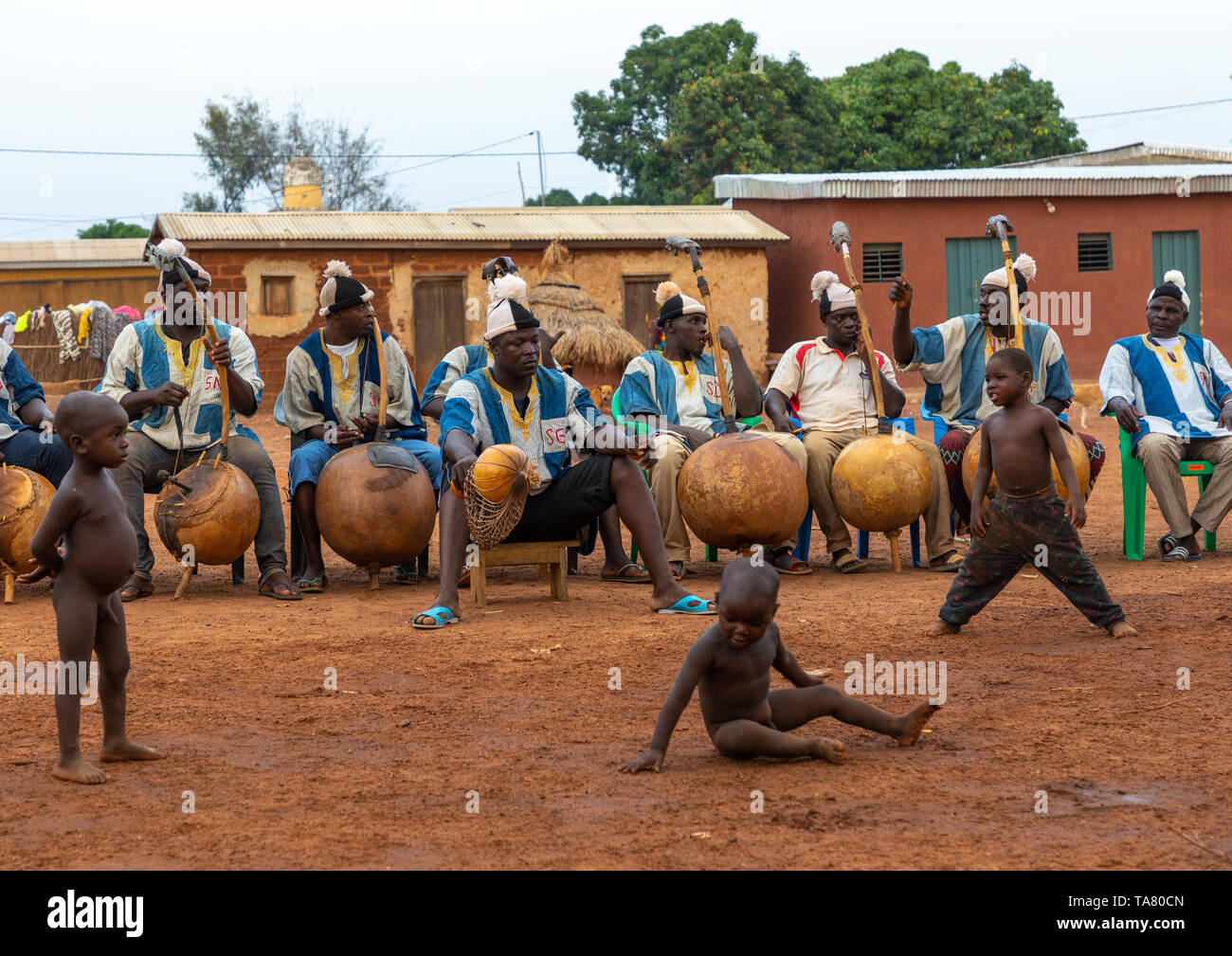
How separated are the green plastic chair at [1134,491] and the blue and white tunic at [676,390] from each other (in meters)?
2.59

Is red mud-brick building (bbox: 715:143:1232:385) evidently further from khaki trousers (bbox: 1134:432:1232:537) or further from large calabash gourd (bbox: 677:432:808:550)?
large calabash gourd (bbox: 677:432:808:550)

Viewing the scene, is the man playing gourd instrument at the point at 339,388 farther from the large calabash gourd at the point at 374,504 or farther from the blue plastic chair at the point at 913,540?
the blue plastic chair at the point at 913,540

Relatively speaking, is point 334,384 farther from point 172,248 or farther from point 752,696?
point 752,696

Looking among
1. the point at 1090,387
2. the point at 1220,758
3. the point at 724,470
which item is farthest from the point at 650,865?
the point at 1090,387

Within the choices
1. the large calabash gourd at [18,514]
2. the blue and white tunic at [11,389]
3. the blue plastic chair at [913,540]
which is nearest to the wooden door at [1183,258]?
the blue plastic chair at [913,540]

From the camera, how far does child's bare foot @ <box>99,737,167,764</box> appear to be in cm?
482

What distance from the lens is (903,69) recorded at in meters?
35.1

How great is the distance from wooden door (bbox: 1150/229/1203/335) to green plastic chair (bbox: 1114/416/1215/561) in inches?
606

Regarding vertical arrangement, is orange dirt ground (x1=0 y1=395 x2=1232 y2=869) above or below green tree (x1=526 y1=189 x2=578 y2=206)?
below

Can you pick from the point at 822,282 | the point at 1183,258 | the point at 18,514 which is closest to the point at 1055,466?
the point at 822,282

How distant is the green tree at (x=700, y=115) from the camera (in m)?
34.3

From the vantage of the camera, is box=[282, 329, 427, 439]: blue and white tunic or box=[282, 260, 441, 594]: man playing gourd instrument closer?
box=[282, 260, 441, 594]: man playing gourd instrument

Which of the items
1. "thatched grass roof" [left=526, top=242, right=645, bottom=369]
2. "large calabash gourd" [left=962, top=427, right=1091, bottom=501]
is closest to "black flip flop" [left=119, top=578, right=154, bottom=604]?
"large calabash gourd" [left=962, top=427, right=1091, bottom=501]

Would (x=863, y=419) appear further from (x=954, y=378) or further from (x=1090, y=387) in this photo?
(x=1090, y=387)
